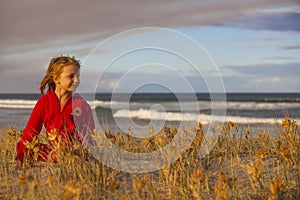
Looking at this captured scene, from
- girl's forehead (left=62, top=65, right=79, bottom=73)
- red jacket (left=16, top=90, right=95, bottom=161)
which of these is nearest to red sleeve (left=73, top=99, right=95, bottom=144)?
red jacket (left=16, top=90, right=95, bottom=161)

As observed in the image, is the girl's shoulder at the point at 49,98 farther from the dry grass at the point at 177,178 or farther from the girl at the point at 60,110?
the dry grass at the point at 177,178

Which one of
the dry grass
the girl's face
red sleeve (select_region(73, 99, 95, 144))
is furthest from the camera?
red sleeve (select_region(73, 99, 95, 144))

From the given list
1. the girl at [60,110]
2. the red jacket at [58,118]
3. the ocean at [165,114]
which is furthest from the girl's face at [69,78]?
the ocean at [165,114]

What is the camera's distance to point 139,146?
5.35m

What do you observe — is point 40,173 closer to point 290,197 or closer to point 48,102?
point 48,102

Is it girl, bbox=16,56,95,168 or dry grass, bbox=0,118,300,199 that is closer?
dry grass, bbox=0,118,300,199

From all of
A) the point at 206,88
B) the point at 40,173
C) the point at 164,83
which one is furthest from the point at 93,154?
the point at 206,88

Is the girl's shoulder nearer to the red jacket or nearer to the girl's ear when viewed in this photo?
the red jacket

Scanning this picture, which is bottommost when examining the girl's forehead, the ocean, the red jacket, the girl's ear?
the ocean

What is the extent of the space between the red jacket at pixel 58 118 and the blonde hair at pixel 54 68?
132mm

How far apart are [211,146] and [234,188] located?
1.43 meters

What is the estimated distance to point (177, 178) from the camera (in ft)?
12.2

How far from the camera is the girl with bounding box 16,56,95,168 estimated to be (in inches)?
177

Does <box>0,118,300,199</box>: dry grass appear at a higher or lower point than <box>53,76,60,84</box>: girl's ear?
lower
